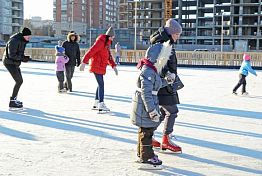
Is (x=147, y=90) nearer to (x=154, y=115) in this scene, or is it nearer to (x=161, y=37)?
(x=154, y=115)

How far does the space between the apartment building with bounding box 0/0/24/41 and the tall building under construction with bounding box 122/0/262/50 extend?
86.7ft

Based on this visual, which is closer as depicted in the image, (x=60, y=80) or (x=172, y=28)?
(x=172, y=28)

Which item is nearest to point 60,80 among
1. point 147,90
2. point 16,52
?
point 16,52

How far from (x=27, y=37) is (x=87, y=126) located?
7.98 feet

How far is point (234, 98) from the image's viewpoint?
10766 mm

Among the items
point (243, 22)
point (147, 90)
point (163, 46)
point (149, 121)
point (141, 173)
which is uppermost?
→ point (243, 22)

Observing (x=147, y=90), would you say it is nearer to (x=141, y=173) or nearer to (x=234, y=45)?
(x=141, y=173)

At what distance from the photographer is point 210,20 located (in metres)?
74.8

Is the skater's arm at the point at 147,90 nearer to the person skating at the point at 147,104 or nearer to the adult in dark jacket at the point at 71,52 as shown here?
the person skating at the point at 147,104

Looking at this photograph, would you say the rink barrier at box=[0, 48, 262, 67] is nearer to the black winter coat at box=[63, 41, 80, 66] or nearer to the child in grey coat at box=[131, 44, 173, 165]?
the black winter coat at box=[63, 41, 80, 66]

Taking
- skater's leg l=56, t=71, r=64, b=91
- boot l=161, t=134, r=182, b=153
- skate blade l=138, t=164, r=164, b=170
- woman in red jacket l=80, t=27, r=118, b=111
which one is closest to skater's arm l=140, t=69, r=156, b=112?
skate blade l=138, t=164, r=164, b=170

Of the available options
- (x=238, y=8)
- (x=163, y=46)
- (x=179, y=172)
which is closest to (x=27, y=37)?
(x=163, y=46)

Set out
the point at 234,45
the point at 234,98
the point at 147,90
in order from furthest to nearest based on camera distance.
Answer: the point at 234,45, the point at 234,98, the point at 147,90

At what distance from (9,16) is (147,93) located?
297 feet
